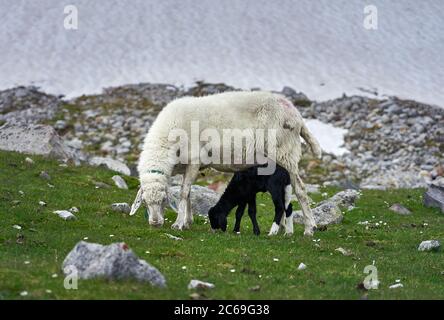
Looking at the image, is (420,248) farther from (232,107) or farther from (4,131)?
(4,131)

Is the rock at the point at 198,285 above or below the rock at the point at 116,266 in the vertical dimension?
below

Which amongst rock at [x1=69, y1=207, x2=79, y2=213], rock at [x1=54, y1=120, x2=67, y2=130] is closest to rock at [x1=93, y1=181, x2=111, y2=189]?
rock at [x1=69, y1=207, x2=79, y2=213]

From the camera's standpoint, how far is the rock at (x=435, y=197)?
76.5 ft

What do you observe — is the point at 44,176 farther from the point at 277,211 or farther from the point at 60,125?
the point at 60,125

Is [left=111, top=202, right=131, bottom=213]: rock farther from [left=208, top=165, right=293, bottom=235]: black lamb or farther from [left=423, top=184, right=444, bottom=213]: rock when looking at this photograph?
[left=423, top=184, right=444, bottom=213]: rock

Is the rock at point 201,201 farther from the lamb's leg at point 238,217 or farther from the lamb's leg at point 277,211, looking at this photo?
the lamb's leg at point 277,211

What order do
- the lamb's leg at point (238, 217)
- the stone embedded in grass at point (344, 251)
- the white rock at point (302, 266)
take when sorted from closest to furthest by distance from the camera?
the white rock at point (302, 266), the stone embedded in grass at point (344, 251), the lamb's leg at point (238, 217)

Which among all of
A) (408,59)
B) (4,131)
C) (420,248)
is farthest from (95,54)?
(420,248)

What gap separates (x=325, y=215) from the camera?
20312 millimetres

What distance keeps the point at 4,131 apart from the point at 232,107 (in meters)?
12.4

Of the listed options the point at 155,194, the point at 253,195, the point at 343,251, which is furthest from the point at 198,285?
the point at 253,195

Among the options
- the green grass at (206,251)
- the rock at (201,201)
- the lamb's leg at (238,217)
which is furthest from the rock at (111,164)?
the lamb's leg at (238,217)

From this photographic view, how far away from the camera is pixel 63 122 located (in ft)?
128

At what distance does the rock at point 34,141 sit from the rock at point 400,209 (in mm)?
11229
